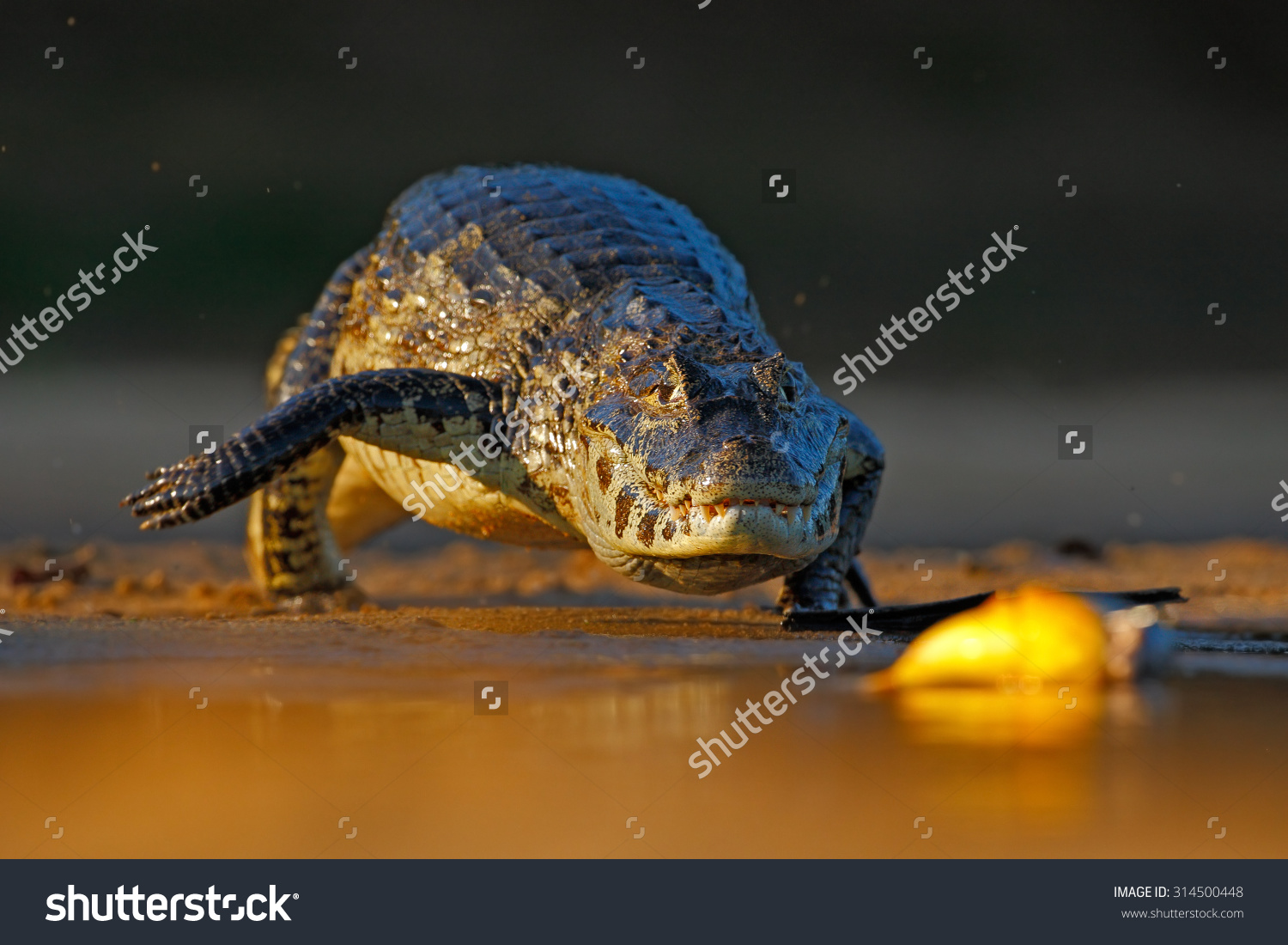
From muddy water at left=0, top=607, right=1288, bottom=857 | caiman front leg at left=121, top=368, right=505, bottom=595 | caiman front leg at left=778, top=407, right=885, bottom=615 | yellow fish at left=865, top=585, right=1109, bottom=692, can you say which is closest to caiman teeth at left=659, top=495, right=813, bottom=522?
muddy water at left=0, top=607, right=1288, bottom=857

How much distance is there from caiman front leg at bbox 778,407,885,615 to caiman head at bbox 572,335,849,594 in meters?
1.00

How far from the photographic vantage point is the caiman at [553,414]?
4297 millimetres

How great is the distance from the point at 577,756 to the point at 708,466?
103 cm

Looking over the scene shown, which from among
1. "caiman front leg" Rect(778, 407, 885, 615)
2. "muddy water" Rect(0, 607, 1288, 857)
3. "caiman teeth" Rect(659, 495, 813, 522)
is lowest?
"muddy water" Rect(0, 607, 1288, 857)

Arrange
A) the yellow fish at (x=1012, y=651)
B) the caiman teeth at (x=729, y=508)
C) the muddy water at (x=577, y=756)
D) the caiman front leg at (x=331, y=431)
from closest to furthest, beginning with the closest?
the muddy water at (x=577, y=756) < the caiman teeth at (x=729, y=508) < the yellow fish at (x=1012, y=651) < the caiman front leg at (x=331, y=431)

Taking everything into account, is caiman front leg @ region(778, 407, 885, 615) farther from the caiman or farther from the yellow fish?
the yellow fish

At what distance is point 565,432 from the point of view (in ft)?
16.9

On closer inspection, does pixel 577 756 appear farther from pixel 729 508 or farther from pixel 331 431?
pixel 331 431

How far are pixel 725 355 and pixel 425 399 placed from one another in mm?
1457

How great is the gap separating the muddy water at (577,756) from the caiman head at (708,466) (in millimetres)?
425

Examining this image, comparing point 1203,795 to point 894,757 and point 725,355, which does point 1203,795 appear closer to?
point 894,757

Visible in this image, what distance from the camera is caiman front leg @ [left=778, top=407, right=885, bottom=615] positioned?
5887 mm

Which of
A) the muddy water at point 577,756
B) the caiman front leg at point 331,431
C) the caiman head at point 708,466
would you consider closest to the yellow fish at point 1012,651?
the muddy water at point 577,756

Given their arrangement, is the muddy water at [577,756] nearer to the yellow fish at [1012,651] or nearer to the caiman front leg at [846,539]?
the yellow fish at [1012,651]
